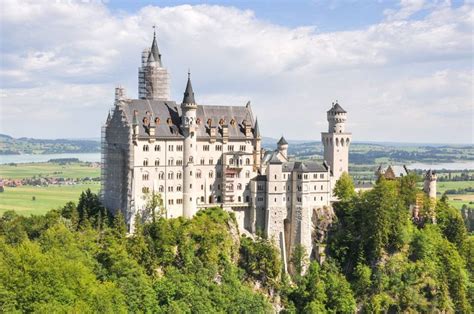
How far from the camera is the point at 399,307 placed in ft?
340

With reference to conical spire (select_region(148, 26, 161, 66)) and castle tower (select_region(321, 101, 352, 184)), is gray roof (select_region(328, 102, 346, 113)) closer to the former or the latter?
castle tower (select_region(321, 101, 352, 184))

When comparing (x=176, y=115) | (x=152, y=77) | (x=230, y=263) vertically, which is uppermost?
(x=152, y=77)

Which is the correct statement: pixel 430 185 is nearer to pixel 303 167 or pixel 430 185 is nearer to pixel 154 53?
pixel 303 167

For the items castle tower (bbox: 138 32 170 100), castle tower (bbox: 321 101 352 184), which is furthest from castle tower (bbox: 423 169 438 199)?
castle tower (bbox: 138 32 170 100)

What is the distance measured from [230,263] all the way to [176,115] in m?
25.6

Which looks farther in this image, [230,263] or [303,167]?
[303,167]

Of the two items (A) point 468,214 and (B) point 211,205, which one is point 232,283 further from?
(A) point 468,214

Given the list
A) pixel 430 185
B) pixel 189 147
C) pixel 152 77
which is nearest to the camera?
pixel 189 147

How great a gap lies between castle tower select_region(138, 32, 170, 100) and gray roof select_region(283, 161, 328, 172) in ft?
82.8

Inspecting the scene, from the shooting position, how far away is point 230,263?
97.9m

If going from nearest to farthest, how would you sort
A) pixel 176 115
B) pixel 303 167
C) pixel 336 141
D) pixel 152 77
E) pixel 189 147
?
pixel 189 147, pixel 176 115, pixel 303 167, pixel 152 77, pixel 336 141

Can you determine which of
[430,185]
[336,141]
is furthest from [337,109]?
[430,185]

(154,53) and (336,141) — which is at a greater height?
(154,53)

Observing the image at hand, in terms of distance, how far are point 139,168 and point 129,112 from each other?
9088mm
